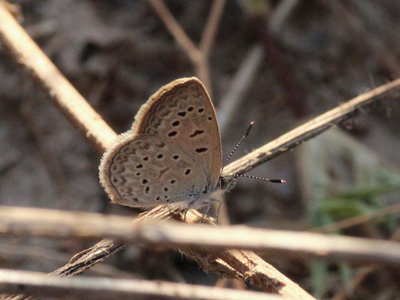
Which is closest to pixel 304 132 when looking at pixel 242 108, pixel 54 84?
pixel 54 84

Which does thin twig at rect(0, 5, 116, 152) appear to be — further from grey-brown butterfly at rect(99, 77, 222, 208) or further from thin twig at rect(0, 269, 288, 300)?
thin twig at rect(0, 269, 288, 300)

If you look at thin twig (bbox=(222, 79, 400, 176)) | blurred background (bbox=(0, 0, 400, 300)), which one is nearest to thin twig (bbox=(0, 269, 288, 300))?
thin twig (bbox=(222, 79, 400, 176))

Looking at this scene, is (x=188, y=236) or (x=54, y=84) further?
(x=54, y=84)

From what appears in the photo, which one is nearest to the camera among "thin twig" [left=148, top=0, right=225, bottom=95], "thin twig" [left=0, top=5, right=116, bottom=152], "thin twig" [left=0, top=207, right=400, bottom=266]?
"thin twig" [left=0, top=207, right=400, bottom=266]

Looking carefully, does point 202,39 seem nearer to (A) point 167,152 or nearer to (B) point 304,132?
(A) point 167,152

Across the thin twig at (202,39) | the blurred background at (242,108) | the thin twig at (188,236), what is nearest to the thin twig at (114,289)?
the thin twig at (188,236)

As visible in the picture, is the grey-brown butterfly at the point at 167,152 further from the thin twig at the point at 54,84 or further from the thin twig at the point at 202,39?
the thin twig at the point at 202,39
